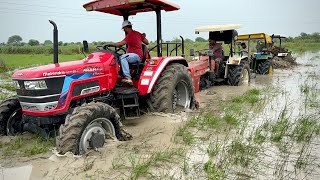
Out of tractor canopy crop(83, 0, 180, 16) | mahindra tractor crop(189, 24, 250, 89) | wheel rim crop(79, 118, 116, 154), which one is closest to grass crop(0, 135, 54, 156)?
wheel rim crop(79, 118, 116, 154)

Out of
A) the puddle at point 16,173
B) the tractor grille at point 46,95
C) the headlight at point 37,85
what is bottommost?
the puddle at point 16,173

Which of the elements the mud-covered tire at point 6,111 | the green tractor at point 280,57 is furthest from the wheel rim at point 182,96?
the green tractor at point 280,57

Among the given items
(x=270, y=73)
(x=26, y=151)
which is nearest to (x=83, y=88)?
(x=26, y=151)

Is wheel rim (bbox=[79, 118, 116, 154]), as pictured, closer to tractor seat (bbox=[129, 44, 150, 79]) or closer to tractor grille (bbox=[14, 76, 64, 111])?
tractor grille (bbox=[14, 76, 64, 111])

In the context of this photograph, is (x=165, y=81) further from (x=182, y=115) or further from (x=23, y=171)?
(x=23, y=171)

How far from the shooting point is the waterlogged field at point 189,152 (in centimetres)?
344

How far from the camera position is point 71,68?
14.2 ft

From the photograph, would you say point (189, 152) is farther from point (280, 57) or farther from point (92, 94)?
point (280, 57)

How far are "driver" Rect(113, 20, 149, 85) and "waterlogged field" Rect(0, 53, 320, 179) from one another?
0.90 meters

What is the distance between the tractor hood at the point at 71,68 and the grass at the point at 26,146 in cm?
90

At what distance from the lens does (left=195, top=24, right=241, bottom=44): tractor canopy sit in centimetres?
999

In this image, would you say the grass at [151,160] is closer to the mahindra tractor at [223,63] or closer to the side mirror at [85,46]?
the side mirror at [85,46]

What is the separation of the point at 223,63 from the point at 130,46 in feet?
19.1

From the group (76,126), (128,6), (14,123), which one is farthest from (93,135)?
(128,6)
